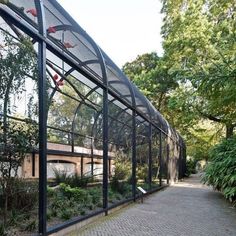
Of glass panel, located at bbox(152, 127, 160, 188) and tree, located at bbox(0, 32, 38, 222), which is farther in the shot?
glass panel, located at bbox(152, 127, 160, 188)

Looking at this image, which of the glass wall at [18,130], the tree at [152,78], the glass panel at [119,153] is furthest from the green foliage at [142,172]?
the tree at [152,78]

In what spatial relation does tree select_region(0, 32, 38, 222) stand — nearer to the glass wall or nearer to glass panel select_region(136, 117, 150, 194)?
the glass wall

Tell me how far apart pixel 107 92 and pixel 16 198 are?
3.16 meters

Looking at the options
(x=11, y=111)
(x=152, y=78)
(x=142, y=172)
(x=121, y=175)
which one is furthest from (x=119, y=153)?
(x=152, y=78)

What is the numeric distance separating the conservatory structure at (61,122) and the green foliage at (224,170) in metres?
2.04

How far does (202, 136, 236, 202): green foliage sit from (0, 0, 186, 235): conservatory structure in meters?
2.04

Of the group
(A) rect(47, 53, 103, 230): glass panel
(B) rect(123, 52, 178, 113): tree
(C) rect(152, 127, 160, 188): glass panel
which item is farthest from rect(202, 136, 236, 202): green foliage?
(B) rect(123, 52, 178, 113): tree

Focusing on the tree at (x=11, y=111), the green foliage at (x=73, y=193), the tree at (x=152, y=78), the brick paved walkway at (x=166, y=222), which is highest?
the tree at (x=152, y=78)

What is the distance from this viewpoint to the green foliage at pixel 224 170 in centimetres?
950

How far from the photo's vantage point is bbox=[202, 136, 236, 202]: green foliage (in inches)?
374

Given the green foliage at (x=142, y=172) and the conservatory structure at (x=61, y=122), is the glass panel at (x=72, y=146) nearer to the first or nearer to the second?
the conservatory structure at (x=61, y=122)

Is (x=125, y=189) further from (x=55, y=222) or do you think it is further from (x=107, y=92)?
(x=55, y=222)

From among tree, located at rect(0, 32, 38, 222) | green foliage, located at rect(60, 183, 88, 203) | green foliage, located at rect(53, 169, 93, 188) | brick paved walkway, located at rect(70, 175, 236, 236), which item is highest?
tree, located at rect(0, 32, 38, 222)

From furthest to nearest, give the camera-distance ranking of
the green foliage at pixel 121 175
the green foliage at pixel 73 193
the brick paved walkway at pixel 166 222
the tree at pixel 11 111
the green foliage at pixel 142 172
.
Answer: the green foliage at pixel 142 172 < the green foliage at pixel 121 175 < the green foliage at pixel 73 193 < the brick paved walkway at pixel 166 222 < the tree at pixel 11 111
